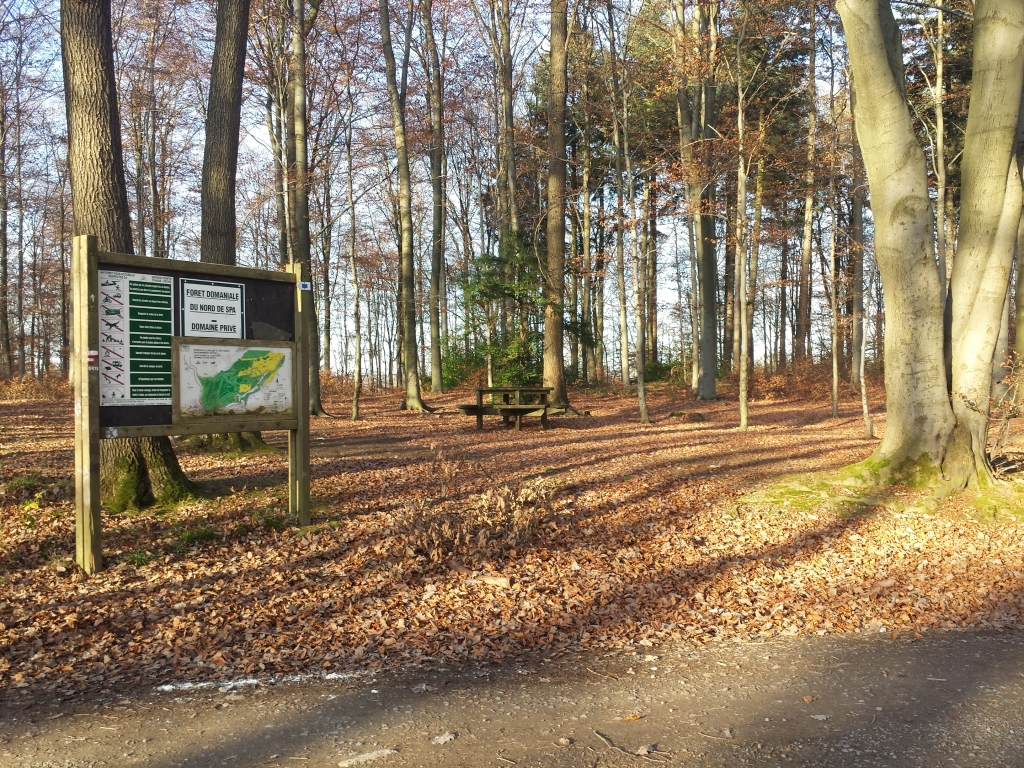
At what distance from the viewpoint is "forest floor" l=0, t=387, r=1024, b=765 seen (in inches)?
138

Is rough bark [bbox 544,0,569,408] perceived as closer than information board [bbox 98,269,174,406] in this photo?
No

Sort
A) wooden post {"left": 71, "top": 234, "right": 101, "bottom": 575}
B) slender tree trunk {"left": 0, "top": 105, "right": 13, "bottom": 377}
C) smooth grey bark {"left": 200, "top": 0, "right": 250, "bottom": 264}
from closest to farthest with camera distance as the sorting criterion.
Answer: wooden post {"left": 71, "top": 234, "right": 101, "bottom": 575}, smooth grey bark {"left": 200, "top": 0, "right": 250, "bottom": 264}, slender tree trunk {"left": 0, "top": 105, "right": 13, "bottom": 377}

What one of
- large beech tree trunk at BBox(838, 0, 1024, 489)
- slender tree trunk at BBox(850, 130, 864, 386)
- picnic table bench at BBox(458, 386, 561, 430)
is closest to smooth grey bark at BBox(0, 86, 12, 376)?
picnic table bench at BBox(458, 386, 561, 430)

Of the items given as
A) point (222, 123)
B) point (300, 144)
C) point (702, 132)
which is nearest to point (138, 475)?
point (222, 123)

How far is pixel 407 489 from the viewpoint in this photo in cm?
855

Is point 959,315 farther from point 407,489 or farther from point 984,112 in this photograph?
point 407,489

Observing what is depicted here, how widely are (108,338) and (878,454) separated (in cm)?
804

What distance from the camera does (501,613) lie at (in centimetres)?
521

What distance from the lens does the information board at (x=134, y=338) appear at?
5875 millimetres

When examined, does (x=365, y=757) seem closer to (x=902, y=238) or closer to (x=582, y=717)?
(x=582, y=717)

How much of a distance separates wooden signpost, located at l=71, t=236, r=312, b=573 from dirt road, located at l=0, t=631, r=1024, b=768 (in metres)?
2.58

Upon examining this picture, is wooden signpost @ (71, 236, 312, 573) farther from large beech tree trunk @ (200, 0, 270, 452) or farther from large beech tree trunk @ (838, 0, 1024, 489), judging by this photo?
large beech tree trunk @ (838, 0, 1024, 489)

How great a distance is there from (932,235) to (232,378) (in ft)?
24.8

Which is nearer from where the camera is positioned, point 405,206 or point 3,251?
point 405,206
